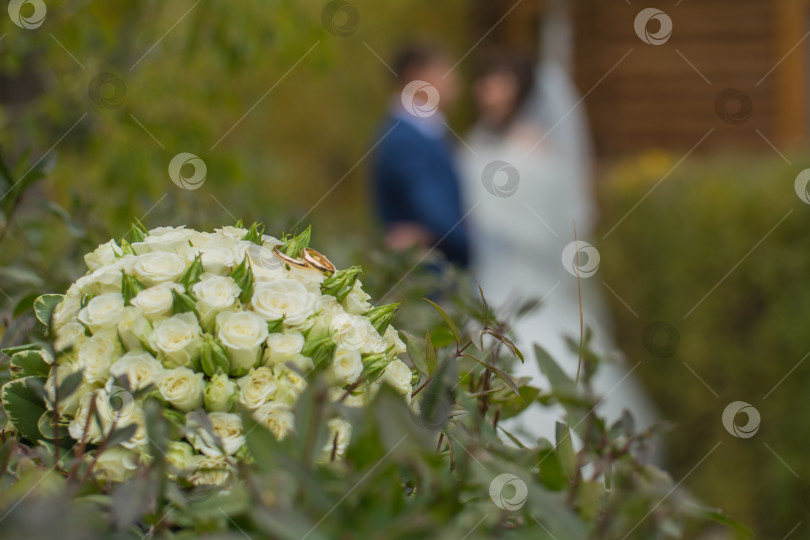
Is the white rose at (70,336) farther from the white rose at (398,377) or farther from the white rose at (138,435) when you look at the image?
the white rose at (398,377)

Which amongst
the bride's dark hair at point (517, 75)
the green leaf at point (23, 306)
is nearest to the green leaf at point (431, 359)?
the green leaf at point (23, 306)

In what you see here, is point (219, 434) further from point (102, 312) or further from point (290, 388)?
point (102, 312)

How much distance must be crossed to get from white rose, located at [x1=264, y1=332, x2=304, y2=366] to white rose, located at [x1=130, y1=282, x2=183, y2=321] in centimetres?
Answer: 13

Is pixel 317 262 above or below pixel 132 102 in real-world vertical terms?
above

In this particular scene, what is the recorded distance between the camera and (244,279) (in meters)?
1.06

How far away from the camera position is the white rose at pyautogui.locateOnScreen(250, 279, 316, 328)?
1.05m

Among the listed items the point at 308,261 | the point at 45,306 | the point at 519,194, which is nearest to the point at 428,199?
the point at 519,194

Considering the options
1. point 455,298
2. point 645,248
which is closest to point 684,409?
point 645,248

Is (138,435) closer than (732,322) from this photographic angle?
Yes

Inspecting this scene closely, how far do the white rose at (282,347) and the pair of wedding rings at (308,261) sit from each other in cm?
15

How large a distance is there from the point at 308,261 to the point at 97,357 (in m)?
0.31

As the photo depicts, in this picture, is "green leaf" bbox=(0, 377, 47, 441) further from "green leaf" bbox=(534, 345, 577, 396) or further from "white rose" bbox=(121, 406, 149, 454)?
"green leaf" bbox=(534, 345, 577, 396)

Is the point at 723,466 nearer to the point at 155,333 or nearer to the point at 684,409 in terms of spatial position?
the point at 684,409

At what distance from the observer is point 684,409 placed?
482cm
